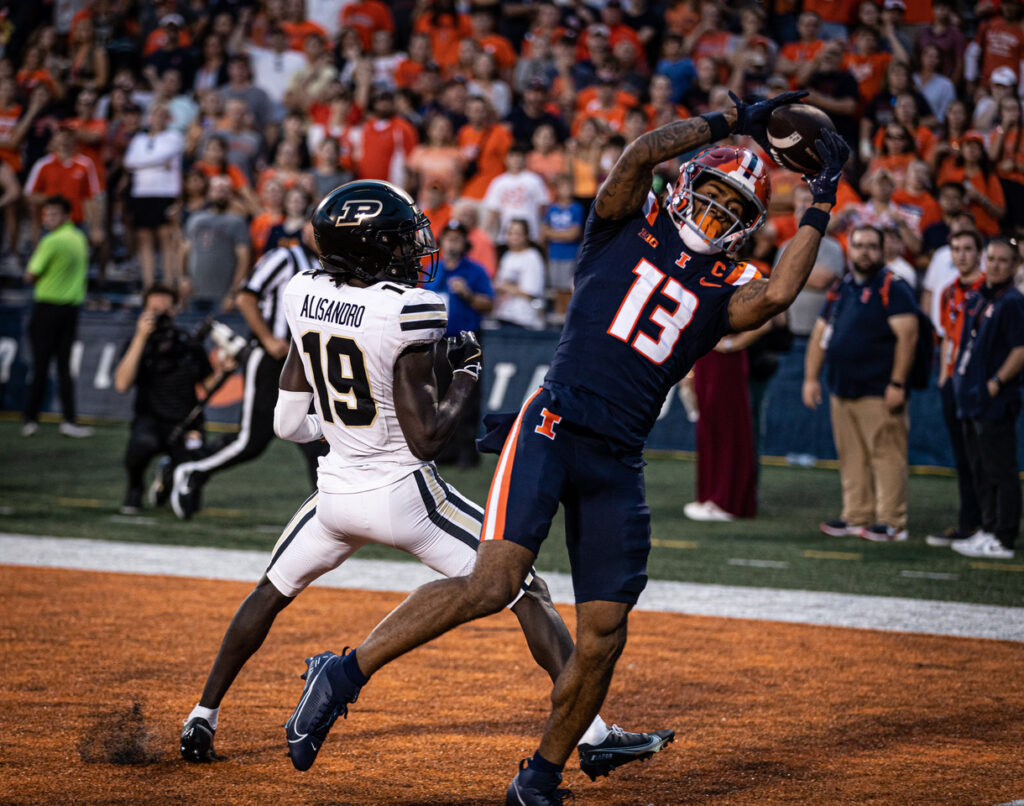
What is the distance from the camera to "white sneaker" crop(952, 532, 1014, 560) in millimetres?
8969

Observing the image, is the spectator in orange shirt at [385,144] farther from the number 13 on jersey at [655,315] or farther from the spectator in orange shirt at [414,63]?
the number 13 on jersey at [655,315]

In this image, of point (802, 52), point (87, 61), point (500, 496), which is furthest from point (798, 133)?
point (87, 61)

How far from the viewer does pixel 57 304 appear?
13953 mm

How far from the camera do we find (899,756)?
4.74 metres

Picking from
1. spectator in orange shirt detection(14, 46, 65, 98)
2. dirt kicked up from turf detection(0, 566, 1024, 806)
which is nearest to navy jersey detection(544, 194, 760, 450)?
dirt kicked up from turf detection(0, 566, 1024, 806)

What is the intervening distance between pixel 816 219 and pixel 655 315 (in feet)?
1.90

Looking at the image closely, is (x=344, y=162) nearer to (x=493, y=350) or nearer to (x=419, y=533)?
(x=493, y=350)

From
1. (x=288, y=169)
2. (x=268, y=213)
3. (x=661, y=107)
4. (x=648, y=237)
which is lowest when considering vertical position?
(x=648, y=237)

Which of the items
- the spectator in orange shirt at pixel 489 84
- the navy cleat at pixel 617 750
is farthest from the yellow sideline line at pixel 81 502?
the spectator in orange shirt at pixel 489 84

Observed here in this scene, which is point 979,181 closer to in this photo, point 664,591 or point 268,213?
point 664,591

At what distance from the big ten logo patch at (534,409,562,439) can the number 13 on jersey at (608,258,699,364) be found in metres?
0.33

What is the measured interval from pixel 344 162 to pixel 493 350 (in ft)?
11.2

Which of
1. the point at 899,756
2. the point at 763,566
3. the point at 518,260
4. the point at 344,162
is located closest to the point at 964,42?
the point at 518,260

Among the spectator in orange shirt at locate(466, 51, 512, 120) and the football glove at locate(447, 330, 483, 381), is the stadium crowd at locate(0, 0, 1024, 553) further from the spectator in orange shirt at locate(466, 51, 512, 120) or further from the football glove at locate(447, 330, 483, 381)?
the football glove at locate(447, 330, 483, 381)
